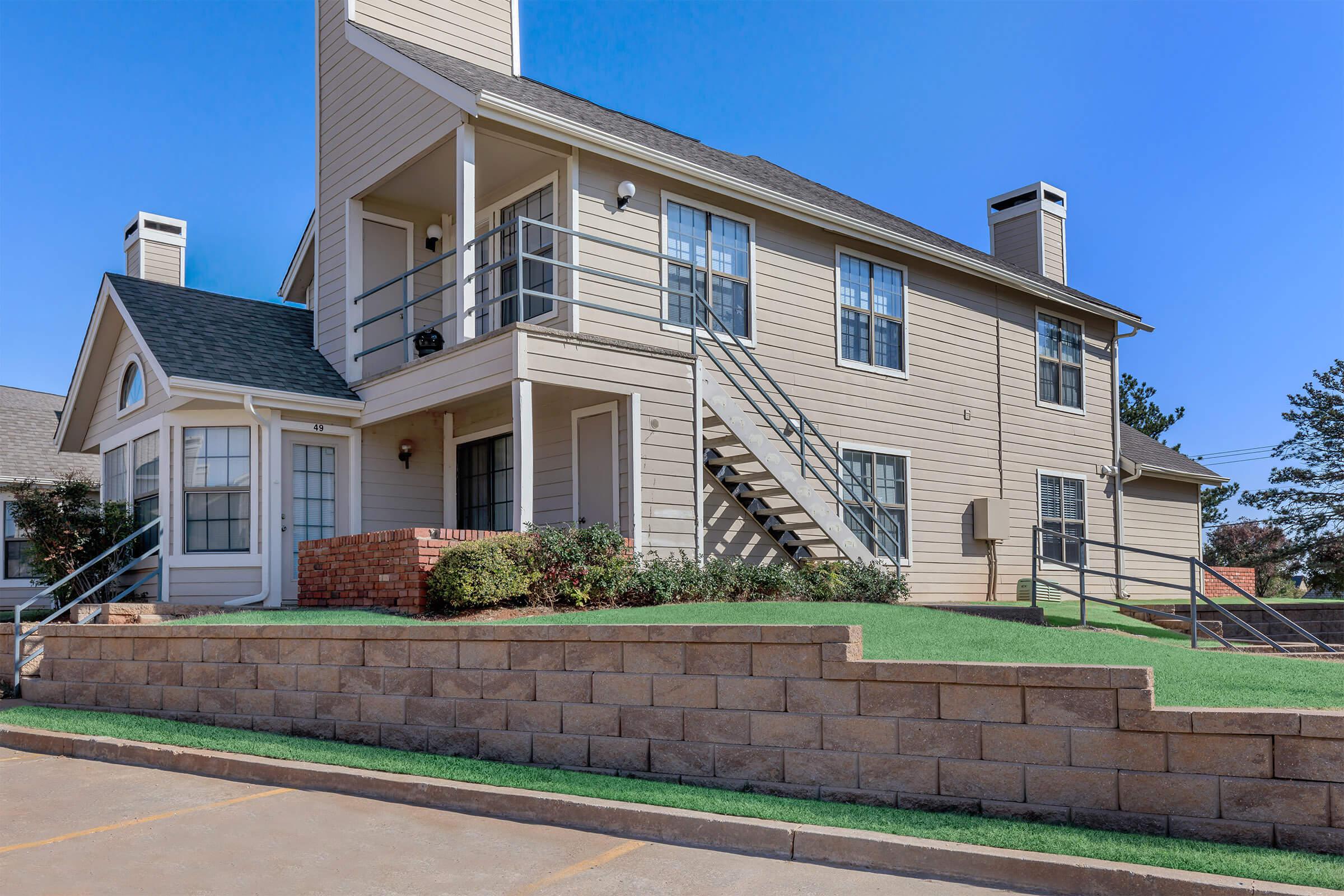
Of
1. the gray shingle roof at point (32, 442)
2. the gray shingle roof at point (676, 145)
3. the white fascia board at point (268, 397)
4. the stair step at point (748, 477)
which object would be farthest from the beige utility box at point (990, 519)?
the gray shingle roof at point (32, 442)

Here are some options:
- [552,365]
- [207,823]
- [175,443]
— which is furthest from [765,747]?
[175,443]

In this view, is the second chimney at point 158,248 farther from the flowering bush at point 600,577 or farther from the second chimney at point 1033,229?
the second chimney at point 1033,229

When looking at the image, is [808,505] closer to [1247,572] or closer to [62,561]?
[62,561]

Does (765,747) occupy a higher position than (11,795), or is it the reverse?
(765,747)

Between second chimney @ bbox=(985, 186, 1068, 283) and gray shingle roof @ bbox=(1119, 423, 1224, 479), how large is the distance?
360cm

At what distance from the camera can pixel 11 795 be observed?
6.95 metres

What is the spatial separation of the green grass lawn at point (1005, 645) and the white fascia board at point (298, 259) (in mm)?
8281

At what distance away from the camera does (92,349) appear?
15.9m

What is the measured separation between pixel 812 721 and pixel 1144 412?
3627 centimetres

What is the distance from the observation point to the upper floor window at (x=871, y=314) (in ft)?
52.6

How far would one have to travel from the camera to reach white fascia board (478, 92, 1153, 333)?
472 inches

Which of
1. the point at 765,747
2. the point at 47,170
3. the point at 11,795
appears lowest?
the point at 11,795

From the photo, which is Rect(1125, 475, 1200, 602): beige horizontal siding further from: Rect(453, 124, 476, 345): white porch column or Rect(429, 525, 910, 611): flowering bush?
Rect(453, 124, 476, 345): white porch column

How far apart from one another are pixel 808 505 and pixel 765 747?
24.2ft
